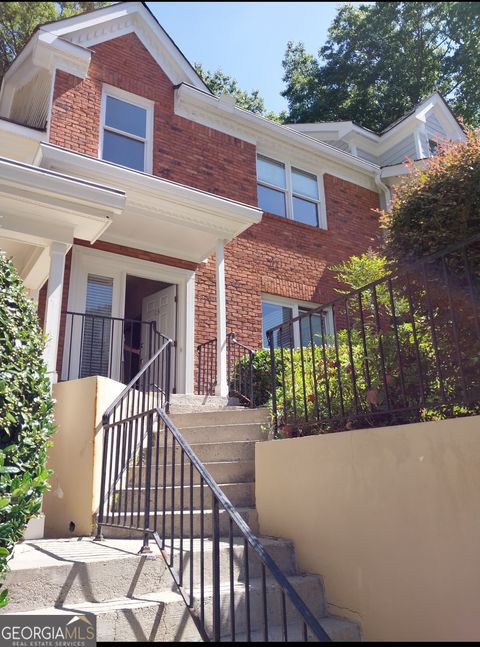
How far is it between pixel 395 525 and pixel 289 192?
8894mm

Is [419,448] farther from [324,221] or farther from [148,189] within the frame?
[324,221]

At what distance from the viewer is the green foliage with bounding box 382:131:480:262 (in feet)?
11.7

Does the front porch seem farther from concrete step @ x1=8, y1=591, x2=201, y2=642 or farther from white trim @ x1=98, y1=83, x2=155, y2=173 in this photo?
concrete step @ x1=8, y1=591, x2=201, y2=642

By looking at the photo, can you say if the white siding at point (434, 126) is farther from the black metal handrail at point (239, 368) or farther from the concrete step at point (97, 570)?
the concrete step at point (97, 570)

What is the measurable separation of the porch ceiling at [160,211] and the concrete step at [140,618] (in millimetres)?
5076

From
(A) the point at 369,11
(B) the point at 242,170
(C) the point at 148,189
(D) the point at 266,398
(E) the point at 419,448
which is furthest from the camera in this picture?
(A) the point at 369,11

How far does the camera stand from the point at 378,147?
1388cm

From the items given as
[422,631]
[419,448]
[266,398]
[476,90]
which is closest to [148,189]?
[266,398]

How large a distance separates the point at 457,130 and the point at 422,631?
14.4 m

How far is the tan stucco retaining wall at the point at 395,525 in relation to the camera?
2877 mm

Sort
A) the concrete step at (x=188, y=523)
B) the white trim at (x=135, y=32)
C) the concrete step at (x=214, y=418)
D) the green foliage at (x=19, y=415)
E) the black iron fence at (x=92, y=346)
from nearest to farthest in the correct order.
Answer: the green foliage at (x=19, y=415) < the concrete step at (x=188, y=523) < the concrete step at (x=214, y=418) < the black iron fence at (x=92, y=346) < the white trim at (x=135, y=32)

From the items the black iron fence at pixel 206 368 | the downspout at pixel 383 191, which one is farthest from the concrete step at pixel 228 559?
the downspout at pixel 383 191

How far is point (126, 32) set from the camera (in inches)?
388

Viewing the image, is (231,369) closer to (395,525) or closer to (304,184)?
(304,184)
